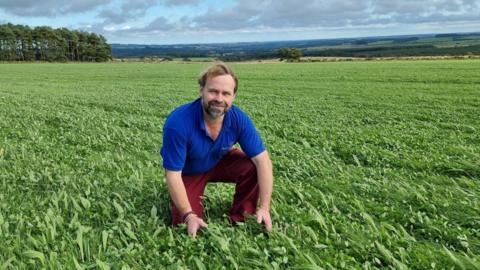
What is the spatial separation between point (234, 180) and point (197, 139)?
30.8 inches

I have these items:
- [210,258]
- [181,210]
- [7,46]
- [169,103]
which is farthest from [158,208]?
[7,46]

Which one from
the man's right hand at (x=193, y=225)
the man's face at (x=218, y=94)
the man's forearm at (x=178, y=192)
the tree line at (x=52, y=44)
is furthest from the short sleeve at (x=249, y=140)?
the tree line at (x=52, y=44)

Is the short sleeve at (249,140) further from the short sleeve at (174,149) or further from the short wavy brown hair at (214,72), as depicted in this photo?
the short sleeve at (174,149)

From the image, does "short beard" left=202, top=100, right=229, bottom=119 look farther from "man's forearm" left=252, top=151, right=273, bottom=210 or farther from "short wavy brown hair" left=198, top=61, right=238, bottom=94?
"man's forearm" left=252, top=151, right=273, bottom=210

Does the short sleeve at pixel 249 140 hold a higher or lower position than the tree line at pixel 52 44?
lower

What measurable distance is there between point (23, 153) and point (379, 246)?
657cm

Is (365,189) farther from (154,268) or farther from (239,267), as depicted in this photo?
(154,268)

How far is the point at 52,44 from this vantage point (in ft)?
395

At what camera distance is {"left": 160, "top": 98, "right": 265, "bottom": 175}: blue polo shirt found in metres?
4.70

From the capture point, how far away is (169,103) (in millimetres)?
19031

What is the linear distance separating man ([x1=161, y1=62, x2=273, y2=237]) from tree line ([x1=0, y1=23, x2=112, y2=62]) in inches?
4717

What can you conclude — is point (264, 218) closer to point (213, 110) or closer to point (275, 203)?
point (275, 203)

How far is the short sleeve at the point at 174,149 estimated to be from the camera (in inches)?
184

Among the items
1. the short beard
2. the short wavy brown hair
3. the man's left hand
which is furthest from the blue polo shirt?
the man's left hand
